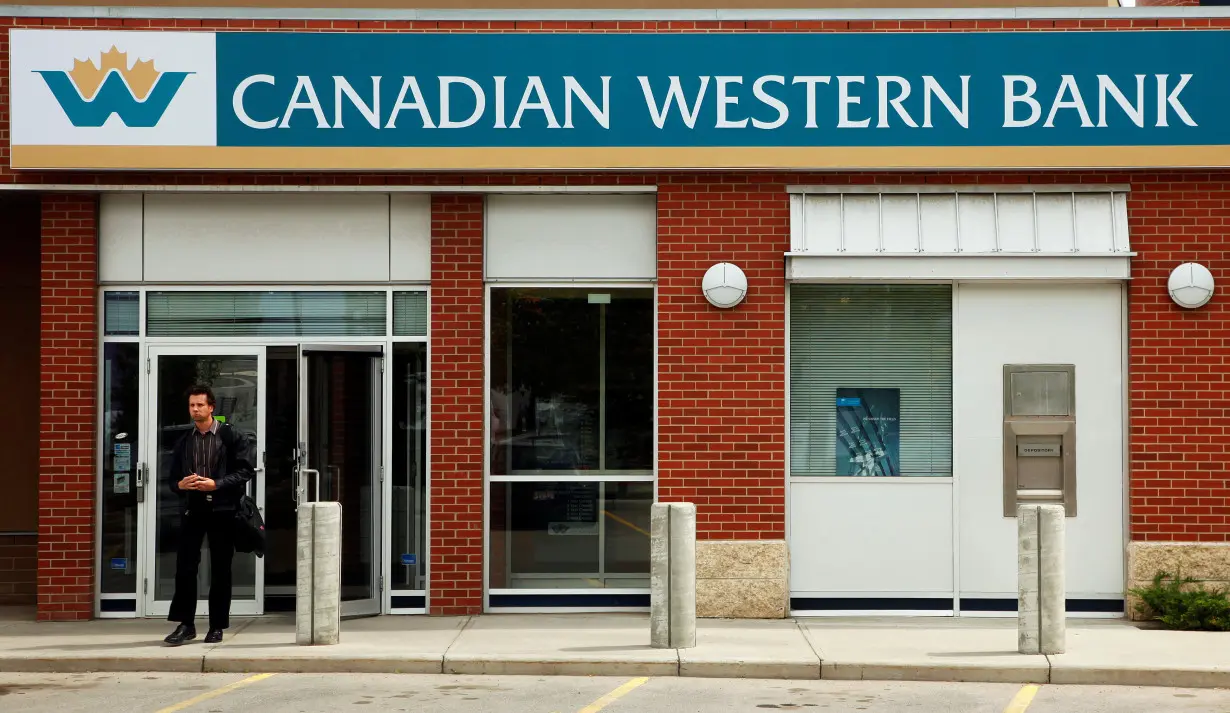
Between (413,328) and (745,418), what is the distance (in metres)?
2.79

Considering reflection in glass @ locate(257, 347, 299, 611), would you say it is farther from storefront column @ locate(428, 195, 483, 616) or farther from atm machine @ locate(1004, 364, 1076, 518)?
atm machine @ locate(1004, 364, 1076, 518)

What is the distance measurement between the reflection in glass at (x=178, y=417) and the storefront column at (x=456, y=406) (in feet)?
5.01

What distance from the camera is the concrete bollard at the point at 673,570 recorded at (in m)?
9.36

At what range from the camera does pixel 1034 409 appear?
439 inches

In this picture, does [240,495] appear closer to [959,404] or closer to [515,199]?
[515,199]

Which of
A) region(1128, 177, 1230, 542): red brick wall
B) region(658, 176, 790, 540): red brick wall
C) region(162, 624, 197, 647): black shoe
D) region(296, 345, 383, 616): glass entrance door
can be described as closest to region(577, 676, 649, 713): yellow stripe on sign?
region(658, 176, 790, 540): red brick wall

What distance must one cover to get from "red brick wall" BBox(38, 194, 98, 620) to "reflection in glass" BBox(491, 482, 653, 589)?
3.29m

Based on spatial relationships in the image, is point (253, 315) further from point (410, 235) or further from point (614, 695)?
point (614, 695)

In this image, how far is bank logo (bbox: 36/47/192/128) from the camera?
10.8m

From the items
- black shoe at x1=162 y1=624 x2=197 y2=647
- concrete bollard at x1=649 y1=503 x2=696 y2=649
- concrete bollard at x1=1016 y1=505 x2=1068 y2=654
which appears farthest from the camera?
black shoe at x1=162 y1=624 x2=197 y2=647

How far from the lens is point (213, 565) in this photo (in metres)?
9.93

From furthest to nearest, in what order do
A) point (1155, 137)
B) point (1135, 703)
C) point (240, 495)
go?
1. point (1155, 137)
2. point (240, 495)
3. point (1135, 703)

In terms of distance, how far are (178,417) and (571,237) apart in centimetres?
352

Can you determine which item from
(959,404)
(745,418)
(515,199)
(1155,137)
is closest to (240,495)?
(515,199)
